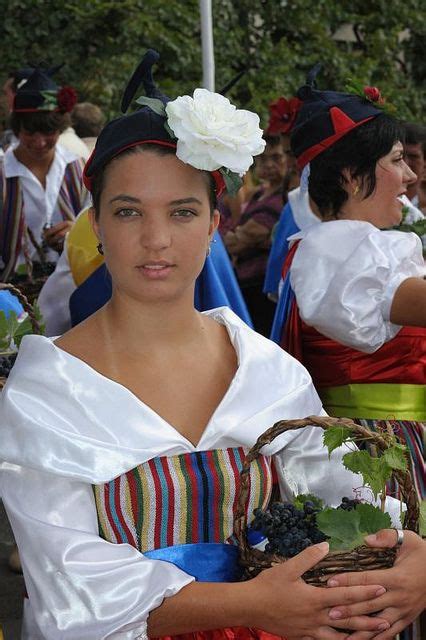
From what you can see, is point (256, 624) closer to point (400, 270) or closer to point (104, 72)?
point (400, 270)

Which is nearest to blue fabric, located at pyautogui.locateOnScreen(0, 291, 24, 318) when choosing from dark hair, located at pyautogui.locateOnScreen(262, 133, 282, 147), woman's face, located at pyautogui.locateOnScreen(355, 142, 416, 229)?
woman's face, located at pyautogui.locateOnScreen(355, 142, 416, 229)

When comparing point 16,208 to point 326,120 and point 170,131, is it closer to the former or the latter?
point 326,120

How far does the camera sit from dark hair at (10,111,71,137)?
5.36m

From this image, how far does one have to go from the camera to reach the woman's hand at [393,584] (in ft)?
5.83

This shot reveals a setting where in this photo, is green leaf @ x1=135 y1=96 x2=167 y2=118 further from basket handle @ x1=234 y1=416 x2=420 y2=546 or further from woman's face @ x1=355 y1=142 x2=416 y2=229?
woman's face @ x1=355 y1=142 x2=416 y2=229

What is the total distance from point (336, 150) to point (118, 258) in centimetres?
135

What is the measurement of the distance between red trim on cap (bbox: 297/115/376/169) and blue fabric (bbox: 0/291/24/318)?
1.00 m

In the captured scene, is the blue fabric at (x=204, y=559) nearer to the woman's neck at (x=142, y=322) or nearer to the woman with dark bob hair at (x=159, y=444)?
the woman with dark bob hair at (x=159, y=444)

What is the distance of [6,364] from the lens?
2943 mm

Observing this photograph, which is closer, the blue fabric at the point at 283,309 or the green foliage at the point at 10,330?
the green foliage at the point at 10,330

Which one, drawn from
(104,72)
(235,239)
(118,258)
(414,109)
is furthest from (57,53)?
(118,258)

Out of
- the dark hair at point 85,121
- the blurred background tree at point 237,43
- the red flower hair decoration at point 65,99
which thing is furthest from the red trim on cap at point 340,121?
the blurred background tree at point 237,43

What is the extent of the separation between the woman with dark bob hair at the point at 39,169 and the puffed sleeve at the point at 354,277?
2.28 metres

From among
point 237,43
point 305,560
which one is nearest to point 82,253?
point 305,560
